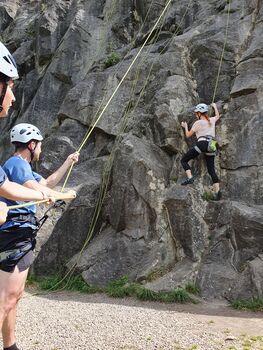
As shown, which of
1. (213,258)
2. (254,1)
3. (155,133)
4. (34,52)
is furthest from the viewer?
(34,52)

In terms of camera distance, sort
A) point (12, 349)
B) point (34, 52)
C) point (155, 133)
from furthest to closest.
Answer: point (34, 52) → point (155, 133) → point (12, 349)

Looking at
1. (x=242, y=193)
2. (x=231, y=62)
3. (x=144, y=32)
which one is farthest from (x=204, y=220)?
(x=144, y=32)

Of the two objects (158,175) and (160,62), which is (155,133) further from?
(160,62)

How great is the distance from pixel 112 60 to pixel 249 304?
12.4 m

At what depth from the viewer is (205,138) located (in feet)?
34.7

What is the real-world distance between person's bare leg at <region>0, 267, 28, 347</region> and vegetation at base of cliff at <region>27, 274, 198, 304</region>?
184 inches

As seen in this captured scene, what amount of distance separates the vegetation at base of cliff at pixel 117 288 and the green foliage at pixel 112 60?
32.9 feet

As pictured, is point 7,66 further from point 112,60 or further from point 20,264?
point 112,60

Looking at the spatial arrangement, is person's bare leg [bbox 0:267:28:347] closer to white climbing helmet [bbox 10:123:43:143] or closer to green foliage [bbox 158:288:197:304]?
white climbing helmet [bbox 10:123:43:143]

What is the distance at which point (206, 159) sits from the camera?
10.7m

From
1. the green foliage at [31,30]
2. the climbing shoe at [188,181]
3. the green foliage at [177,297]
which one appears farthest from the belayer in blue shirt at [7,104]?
the green foliage at [31,30]

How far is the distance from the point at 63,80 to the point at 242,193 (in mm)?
11989

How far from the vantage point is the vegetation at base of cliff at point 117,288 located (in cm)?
873

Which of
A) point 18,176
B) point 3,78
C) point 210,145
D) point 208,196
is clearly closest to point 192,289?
point 208,196
